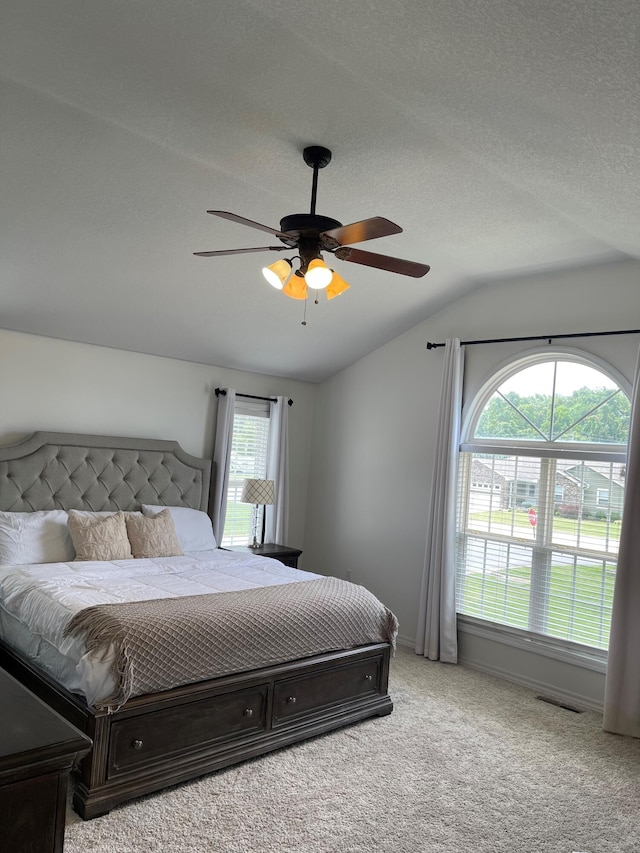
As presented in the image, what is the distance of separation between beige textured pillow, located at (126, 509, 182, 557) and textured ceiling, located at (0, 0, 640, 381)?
4.82ft

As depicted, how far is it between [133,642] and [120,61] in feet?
8.10

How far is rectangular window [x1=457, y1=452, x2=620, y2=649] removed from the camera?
4453 millimetres

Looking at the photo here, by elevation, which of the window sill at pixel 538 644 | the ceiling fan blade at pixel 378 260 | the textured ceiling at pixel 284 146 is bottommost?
the window sill at pixel 538 644

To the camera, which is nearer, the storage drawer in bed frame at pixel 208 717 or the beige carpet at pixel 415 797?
the beige carpet at pixel 415 797

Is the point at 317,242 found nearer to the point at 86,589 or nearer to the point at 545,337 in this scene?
the point at 86,589

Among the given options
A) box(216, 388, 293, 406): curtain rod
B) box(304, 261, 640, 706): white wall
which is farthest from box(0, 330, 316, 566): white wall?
box(304, 261, 640, 706): white wall

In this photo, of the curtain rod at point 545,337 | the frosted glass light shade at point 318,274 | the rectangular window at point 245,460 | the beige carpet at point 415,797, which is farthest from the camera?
the rectangular window at point 245,460

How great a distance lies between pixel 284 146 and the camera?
3182 mm

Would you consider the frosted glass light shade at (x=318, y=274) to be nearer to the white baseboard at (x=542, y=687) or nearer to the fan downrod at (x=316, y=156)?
the fan downrod at (x=316, y=156)

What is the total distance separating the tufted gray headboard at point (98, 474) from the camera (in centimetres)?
463

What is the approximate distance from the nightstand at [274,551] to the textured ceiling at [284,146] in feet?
6.11

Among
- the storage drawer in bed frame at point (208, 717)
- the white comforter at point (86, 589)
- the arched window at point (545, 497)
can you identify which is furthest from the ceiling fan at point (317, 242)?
the arched window at point (545, 497)

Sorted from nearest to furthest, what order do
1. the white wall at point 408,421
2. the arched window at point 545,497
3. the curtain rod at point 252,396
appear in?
the arched window at point 545,497 → the white wall at point 408,421 → the curtain rod at point 252,396

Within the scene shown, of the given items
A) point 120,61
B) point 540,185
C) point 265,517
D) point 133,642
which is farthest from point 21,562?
point 540,185
